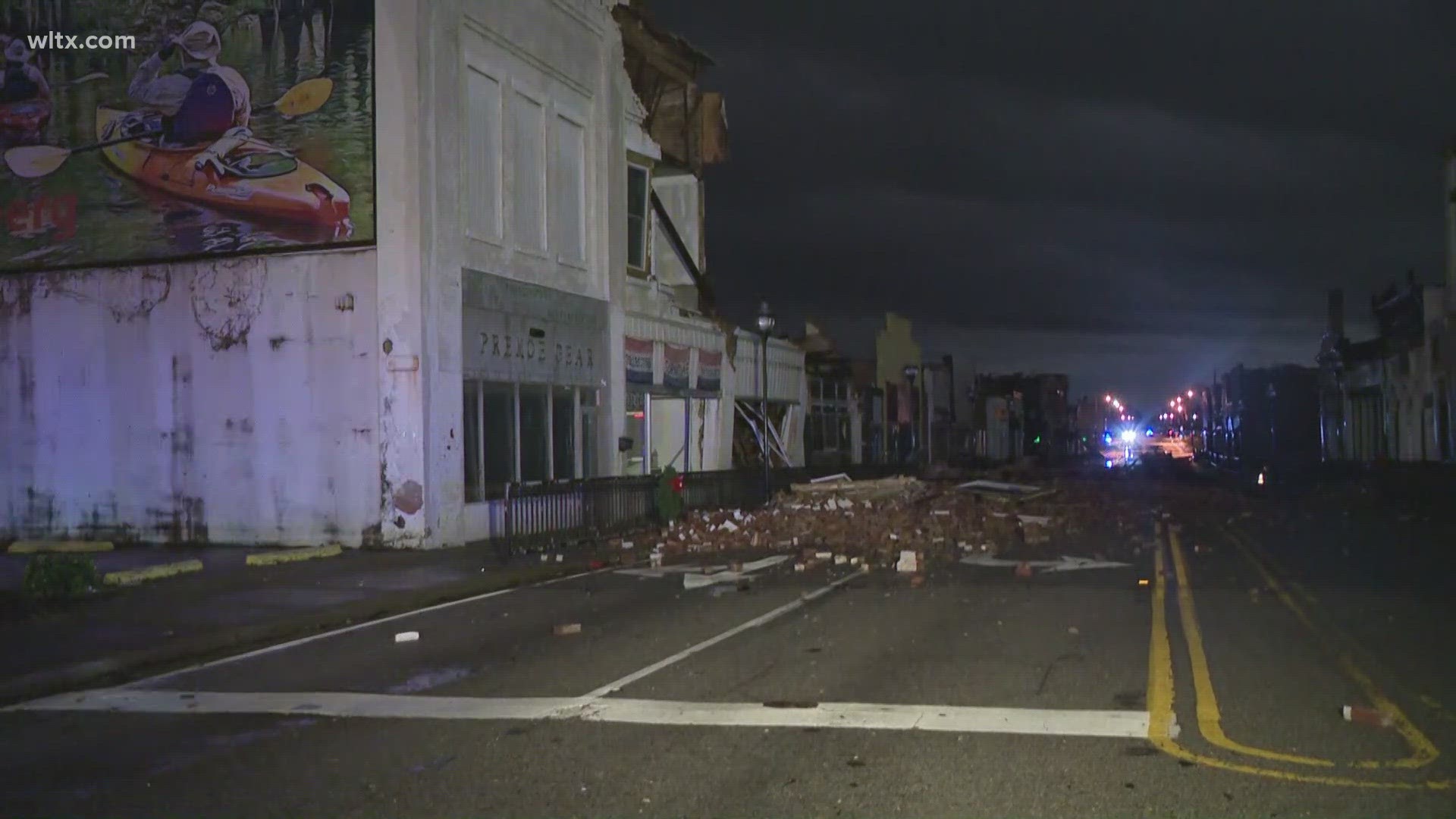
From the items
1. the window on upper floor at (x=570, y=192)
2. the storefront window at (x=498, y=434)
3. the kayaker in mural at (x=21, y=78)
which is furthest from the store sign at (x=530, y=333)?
the kayaker in mural at (x=21, y=78)

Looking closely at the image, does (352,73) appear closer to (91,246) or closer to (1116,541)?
(91,246)

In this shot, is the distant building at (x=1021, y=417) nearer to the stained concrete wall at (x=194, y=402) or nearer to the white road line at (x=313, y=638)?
the stained concrete wall at (x=194, y=402)

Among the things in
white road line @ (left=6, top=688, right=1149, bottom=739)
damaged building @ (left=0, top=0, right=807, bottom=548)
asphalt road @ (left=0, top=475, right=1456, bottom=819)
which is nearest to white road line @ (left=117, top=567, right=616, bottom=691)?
asphalt road @ (left=0, top=475, right=1456, bottom=819)

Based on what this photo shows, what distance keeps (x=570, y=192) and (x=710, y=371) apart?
7.99 metres

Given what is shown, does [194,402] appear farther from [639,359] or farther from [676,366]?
[676,366]

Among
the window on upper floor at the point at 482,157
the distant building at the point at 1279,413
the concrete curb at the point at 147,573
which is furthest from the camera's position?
the distant building at the point at 1279,413

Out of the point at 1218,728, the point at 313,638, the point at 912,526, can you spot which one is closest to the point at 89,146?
the point at 313,638

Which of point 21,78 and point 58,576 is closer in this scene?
point 58,576

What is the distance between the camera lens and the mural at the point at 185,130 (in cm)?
2017

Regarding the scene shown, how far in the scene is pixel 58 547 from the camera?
67.4 feet

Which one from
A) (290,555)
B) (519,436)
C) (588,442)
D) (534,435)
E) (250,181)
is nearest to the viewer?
(290,555)

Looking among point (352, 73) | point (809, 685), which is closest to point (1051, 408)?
point (352, 73)

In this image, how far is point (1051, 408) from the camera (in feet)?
359

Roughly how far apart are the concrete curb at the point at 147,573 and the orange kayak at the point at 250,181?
5827mm
